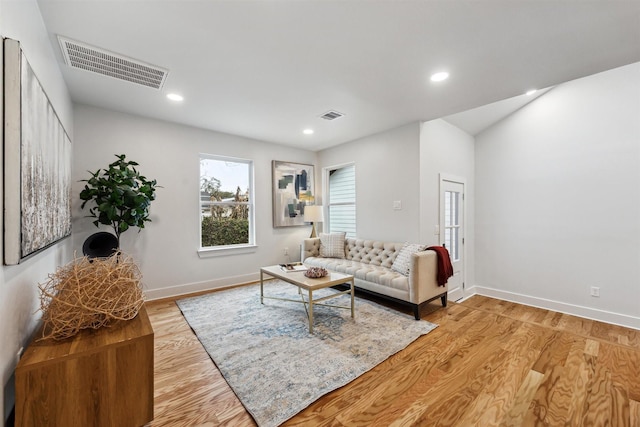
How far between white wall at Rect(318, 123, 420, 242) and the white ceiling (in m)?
0.78

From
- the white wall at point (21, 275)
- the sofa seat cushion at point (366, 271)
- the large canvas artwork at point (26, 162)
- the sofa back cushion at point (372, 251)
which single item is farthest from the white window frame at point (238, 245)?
the large canvas artwork at point (26, 162)

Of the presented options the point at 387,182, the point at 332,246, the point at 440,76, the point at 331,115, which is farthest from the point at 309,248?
the point at 440,76

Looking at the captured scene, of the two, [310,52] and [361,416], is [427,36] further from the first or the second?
[361,416]

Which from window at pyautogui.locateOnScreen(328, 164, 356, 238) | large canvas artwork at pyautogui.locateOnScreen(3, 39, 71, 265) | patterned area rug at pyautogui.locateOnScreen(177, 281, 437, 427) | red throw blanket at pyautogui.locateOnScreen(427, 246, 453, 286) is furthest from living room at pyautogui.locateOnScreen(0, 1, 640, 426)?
patterned area rug at pyautogui.locateOnScreen(177, 281, 437, 427)

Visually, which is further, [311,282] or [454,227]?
[454,227]

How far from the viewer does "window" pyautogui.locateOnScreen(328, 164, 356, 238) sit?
493 centimetres

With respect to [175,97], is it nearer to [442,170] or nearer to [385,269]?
[385,269]

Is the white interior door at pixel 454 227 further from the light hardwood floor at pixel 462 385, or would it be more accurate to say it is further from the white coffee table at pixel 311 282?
the white coffee table at pixel 311 282

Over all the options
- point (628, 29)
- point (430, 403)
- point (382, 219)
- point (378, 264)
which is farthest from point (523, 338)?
point (628, 29)

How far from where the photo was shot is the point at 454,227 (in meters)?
4.30

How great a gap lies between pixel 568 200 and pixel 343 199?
11.2ft

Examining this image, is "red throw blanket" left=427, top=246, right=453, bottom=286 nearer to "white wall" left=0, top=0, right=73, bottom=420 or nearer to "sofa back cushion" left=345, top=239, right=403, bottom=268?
"sofa back cushion" left=345, top=239, right=403, bottom=268

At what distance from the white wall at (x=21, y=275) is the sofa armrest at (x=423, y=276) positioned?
3138mm

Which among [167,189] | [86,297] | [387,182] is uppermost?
[387,182]
